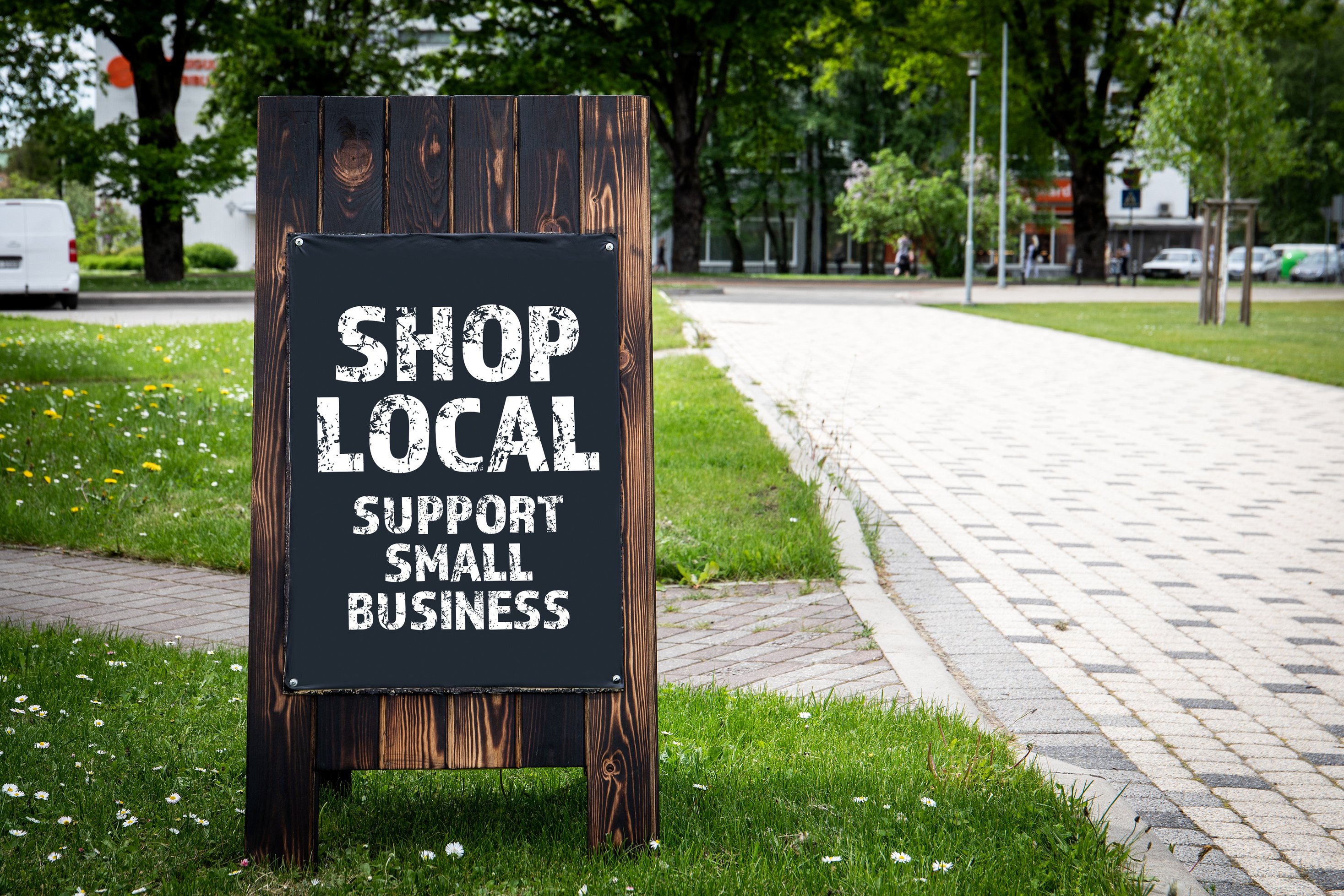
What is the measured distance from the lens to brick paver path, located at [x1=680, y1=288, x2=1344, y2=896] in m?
3.75

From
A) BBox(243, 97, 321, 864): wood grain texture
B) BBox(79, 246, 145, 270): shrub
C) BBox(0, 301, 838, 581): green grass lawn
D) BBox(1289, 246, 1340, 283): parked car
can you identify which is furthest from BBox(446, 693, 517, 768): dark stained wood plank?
BBox(1289, 246, 1340, 283): parked car

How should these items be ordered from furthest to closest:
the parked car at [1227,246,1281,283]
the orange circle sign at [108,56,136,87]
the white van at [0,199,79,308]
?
the parked car at [1227,246,1281,283], the orange circle sign at [108,56,136,87], the white van at [0,199,79,308]

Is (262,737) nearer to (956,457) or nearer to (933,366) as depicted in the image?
(956,457)

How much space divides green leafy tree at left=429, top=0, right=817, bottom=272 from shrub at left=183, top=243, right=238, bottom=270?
14.7m

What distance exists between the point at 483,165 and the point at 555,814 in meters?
1.58

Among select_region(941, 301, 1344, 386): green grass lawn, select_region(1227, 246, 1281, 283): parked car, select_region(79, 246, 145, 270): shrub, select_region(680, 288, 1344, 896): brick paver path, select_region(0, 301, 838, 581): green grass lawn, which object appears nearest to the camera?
select_region(680, 288, 1344, 896): brick paver path

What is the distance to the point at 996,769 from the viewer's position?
11.3ft

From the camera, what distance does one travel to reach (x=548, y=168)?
2.91 metres

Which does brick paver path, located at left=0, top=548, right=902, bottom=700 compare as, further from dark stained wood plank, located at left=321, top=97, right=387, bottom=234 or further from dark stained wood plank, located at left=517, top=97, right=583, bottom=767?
dark stained wood plank, located at left=321, top=97, right=387, bottom=234

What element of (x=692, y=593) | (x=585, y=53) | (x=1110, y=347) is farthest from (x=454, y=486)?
(x=585, y=53)

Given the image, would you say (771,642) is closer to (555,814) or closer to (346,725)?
(555,814)

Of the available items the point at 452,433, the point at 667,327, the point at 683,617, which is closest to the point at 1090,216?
the point at 667,327

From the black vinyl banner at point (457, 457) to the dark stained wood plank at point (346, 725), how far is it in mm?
84

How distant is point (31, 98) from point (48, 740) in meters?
32.9
